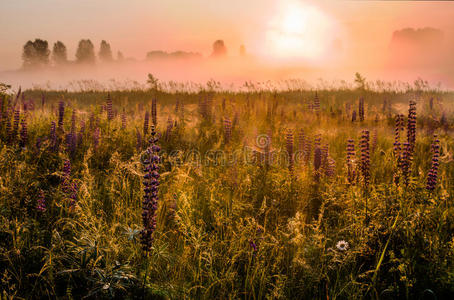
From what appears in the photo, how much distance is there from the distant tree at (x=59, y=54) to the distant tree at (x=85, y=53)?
718cm

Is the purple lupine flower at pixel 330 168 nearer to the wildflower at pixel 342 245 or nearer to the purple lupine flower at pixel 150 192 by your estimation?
the wildflower at pixel 342 245

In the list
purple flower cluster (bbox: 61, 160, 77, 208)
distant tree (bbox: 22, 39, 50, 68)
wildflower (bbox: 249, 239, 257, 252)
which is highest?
distant tree (bbox: 22, 39, 50, 68)

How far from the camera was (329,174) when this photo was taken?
4191mm

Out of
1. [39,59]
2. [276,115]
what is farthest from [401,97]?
[39,59]

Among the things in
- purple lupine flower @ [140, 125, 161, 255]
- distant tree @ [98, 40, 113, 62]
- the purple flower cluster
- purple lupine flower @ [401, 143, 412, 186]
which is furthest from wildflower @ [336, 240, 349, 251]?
distant tree @ [98, 40, 113, 62]

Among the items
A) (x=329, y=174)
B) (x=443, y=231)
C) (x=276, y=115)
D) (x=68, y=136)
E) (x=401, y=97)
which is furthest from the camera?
(x=401, y=97)

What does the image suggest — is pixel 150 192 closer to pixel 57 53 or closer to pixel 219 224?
pixel 219 224

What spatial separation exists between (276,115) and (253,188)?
5.90m

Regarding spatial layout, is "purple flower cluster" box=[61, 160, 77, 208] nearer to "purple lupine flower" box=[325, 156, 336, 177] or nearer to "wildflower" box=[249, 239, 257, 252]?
"wildflower" box=[249, 239, 257, 252]

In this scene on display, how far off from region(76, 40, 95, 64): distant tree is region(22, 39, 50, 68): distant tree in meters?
24.9

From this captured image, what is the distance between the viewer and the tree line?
137500 mm

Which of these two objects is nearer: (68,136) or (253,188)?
(253,188)

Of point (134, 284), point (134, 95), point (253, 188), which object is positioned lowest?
point (134, 284)

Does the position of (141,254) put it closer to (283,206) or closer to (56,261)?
(56,261)
